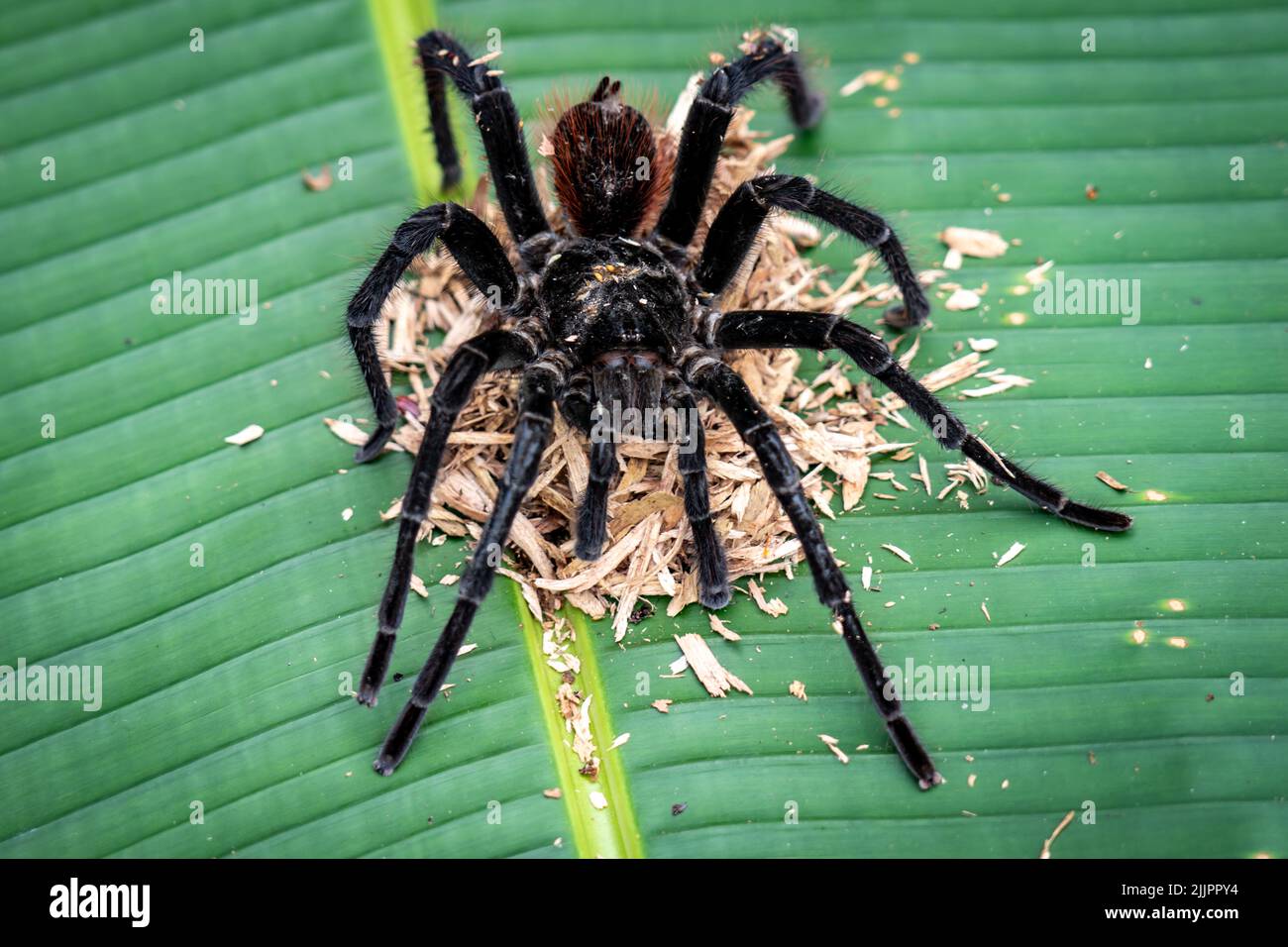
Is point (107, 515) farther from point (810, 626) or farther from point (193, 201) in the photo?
point (810, 626)

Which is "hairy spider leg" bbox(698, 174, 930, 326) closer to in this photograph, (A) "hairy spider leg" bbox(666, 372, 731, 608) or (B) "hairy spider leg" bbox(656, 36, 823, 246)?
(B) "hairy spider leg" bbox(656, 36, 823, 246)

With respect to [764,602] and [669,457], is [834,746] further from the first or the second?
[669,457]

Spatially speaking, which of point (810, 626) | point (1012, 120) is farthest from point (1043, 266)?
point (810, 626)

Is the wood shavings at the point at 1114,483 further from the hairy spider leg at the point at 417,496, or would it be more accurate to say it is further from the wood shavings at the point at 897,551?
the hairy spider leg at the point at 417,496

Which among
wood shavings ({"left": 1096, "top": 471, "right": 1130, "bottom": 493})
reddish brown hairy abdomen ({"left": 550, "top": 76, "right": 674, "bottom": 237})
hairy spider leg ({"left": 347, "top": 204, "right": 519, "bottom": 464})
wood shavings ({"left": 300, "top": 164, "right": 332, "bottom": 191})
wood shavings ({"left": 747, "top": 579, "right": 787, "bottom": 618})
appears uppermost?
wood shavings ({"left": 300, "top": 164, "right": 332, "bottom": 191})

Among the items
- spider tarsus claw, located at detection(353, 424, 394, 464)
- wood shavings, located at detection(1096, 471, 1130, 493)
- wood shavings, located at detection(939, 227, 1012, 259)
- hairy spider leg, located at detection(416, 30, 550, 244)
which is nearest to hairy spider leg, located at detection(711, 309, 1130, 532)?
wood shavings, located at detection(1096, 471, 1130, 493)

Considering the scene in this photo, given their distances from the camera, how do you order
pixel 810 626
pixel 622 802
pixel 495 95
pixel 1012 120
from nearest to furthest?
1. pixel 622 802
2. pixel 810 626
3. pixel 495 95
4. pixel 1012 120

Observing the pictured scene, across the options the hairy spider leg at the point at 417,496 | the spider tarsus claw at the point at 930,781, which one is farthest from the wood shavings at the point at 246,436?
the spider tarsus claw at the point at 930,781
